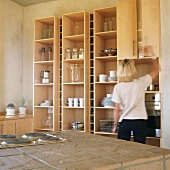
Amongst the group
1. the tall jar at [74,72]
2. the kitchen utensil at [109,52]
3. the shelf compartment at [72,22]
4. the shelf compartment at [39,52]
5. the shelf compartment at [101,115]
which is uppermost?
the shelf compartment at [72,22]

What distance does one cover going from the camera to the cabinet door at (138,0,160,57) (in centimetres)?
329

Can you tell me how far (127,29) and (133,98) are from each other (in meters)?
1.41

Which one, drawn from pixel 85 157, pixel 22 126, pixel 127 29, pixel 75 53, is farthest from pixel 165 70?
pixel 85 157

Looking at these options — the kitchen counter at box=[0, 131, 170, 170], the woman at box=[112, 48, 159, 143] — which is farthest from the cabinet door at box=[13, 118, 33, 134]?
the kitchen counter at box=[0, 131, 170, 170]

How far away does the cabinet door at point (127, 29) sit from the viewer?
3477 mm

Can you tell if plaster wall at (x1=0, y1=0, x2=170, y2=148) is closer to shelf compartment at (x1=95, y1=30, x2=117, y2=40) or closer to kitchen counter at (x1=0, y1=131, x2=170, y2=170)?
shelf compartment at (x1=95, y1=30, x2=117, y2=40)

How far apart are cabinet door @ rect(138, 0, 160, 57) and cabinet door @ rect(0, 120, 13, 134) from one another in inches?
86.2

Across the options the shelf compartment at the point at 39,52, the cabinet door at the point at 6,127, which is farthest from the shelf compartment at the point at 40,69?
the cabinet door at the point at 6,127

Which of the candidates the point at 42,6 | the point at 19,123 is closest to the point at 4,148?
the point at 19,123

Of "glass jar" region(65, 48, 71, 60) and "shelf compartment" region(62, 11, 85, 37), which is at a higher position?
"shelf compartment" region(62, 11, 85, 37)

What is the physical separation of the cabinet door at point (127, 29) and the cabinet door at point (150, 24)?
12 cm

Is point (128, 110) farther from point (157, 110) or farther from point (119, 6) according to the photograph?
point (119, 6)

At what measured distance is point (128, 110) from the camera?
8.05 feet

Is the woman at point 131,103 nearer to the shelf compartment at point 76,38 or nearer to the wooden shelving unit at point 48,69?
the shelf compartment at point 76,38
